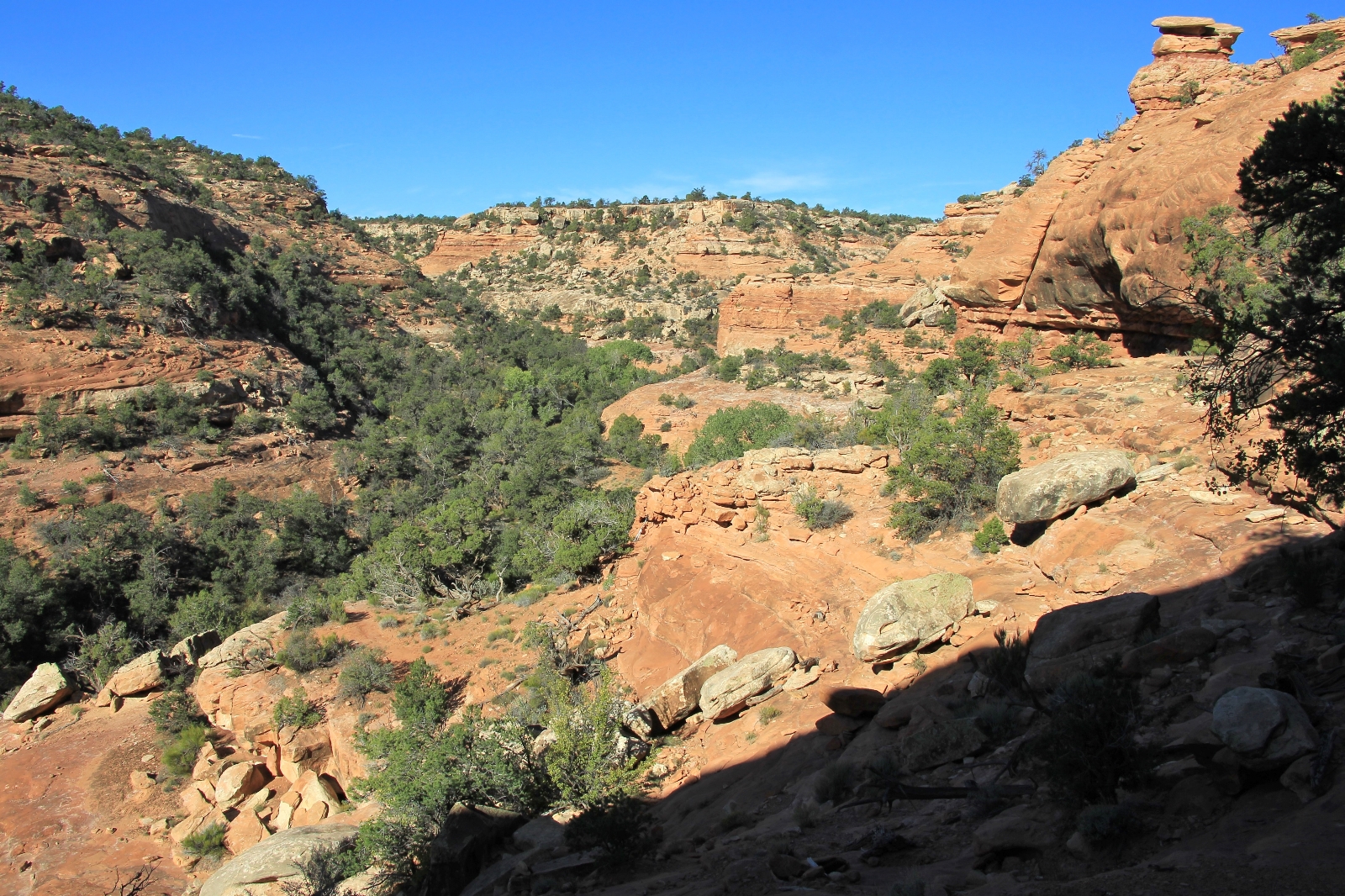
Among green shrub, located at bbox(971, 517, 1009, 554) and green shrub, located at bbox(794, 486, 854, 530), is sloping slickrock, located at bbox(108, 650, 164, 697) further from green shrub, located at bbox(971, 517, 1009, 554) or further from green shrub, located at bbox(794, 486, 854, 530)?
green shrub, located at bbox(971, 517, 1009, 554)

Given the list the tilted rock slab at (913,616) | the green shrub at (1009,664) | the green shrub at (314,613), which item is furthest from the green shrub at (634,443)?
the green shrub at (1009,664)

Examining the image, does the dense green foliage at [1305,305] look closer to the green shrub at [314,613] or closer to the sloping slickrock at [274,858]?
the sloping slickrock at [274,858]

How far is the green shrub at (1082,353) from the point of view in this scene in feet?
53.9

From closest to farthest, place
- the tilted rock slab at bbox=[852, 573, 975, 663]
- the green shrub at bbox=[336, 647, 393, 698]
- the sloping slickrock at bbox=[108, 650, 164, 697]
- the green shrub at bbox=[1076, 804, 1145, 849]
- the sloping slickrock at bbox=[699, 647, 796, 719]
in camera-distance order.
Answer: the green shrub at bbox=[1076, 804, 1145, 849] → the tilted rock slab at bbox=[852, 573, 975, 663] → the sloping slickrock at bbox=[699, 647, 796, 719] → the green shrub at bbox=[336, 647, 393, 698] → the sloping slickrock at bbox=[108, 650, 164, 697]

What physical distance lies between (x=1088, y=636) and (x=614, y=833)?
496 cm

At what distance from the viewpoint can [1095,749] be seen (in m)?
4.92

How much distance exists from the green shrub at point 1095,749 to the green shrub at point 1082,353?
1329cm

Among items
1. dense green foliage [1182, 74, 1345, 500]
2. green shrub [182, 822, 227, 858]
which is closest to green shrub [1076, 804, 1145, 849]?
dense green foliage [1182, 74, 1345, 500]

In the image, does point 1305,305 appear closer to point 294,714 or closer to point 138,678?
point 294,714

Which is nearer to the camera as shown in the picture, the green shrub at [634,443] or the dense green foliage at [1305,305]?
the dense green foliage at [1305,305]

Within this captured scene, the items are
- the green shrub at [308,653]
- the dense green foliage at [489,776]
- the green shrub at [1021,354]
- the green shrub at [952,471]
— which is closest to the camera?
the dense green foliage at [489,776]

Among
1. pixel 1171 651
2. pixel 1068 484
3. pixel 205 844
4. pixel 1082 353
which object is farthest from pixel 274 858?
pixel 1082 353

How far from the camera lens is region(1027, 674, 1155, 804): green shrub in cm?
488

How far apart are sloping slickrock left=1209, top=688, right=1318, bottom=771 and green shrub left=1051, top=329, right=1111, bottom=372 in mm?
13442
